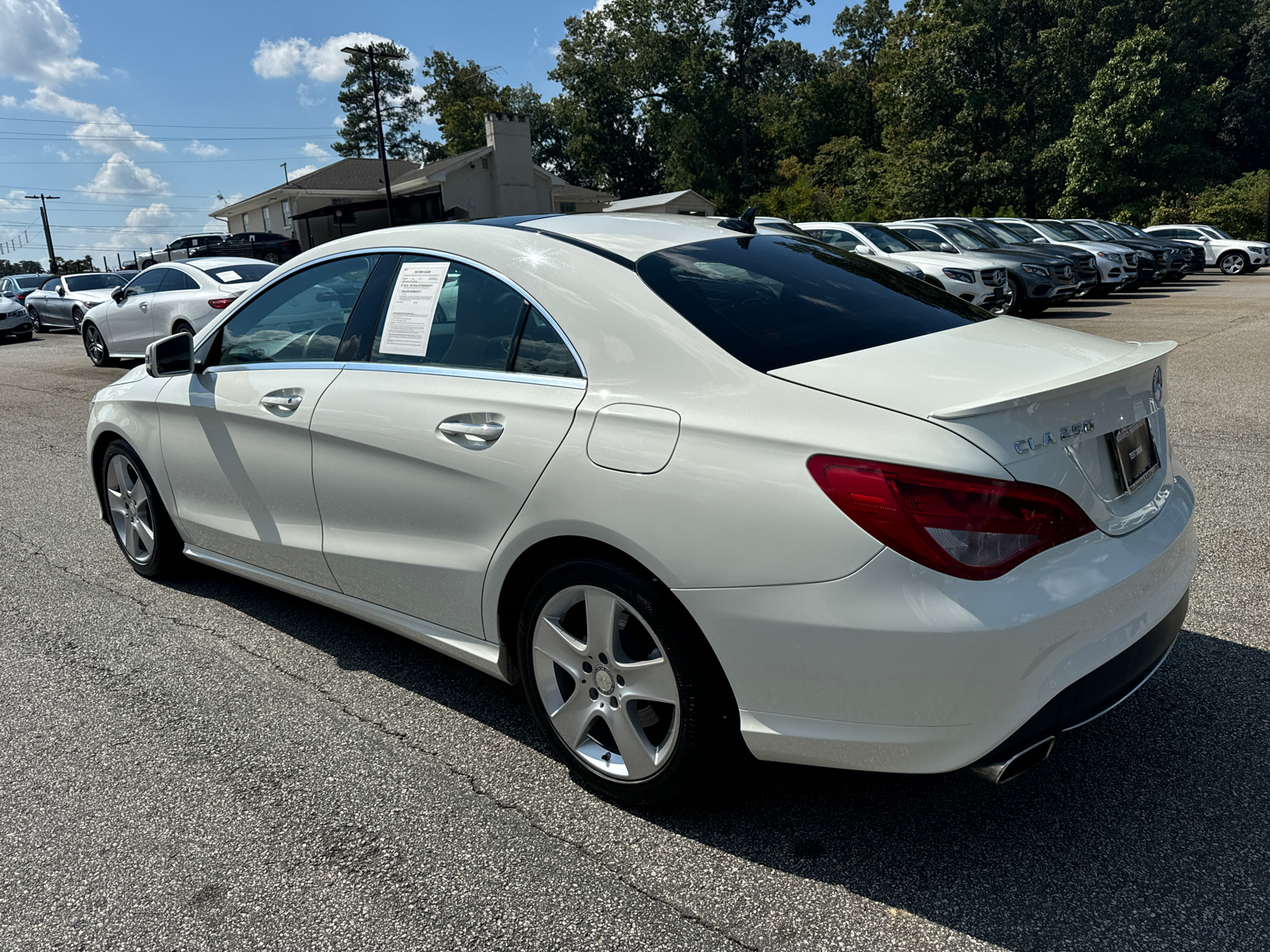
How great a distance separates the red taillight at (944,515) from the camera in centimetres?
208

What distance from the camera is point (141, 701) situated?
3535 millimetres

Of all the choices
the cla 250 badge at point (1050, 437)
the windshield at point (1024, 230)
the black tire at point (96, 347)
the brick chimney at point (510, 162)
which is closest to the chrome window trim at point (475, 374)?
the cla 250 badge at point (1050, 437)

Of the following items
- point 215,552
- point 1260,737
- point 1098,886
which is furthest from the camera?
point 215,552

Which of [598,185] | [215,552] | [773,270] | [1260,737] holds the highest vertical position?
[598,185]

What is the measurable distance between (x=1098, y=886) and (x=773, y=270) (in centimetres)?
196

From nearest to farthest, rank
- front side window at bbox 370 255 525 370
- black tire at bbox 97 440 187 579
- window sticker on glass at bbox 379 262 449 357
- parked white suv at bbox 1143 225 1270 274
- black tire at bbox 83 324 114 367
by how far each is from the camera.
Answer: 1. front side window at bbox 370 255 525 370
2. window sticker on glass at bbox 379 262 449 357
3. black tire at bbox 97 440 187 579
4. black tire at bbox 83 324 114 367
5. parked white suv at bbox 1143 225 1270 274

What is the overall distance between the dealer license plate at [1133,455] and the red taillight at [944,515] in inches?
16.3

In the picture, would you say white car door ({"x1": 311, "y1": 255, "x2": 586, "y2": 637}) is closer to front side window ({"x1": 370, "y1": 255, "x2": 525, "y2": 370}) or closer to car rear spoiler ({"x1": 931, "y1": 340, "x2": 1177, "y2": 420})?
front side window ({"x1": 370, "y1": 255, "x2": 525, "y2": 370})

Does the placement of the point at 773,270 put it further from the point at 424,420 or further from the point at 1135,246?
the point at 1135,246

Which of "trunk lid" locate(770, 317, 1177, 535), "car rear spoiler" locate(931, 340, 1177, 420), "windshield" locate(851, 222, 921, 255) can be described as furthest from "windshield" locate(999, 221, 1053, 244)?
"car rear spoiler" locate(931, 340, 1177, 420)

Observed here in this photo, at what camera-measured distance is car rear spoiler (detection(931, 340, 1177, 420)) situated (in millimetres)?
2143

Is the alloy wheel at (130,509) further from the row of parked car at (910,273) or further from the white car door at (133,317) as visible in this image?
the white car door at (133,317)

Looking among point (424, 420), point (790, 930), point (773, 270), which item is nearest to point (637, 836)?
point (790, 930)

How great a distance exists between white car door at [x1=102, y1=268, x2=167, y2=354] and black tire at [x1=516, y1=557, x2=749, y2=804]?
502 inches
